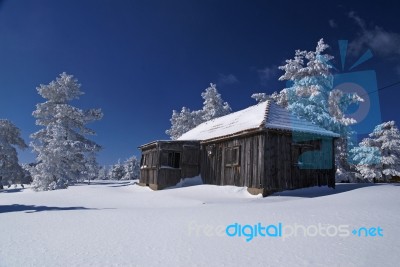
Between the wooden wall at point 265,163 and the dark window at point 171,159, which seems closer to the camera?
the wooden wall at point 265,163

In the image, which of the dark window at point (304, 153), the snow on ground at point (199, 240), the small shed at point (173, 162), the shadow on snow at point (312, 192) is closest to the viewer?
the snow on ground at point (199, 240)

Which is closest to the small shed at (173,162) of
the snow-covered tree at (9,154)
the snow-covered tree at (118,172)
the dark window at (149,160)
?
the dark window at (149,160)

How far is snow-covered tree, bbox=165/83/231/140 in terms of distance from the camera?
141 ft

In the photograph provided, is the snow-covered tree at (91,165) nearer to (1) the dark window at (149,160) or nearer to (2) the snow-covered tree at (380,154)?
(1) the dark window at (149,160)

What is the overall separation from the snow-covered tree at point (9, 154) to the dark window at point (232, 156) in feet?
88.2

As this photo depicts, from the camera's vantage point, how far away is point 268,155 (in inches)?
593

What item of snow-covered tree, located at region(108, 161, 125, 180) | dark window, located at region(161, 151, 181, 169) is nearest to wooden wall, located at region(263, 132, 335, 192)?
dark window, located at region(161, 151, 181, 169)

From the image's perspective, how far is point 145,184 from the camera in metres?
23.7

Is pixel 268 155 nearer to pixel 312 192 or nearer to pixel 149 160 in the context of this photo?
pixel 312 192

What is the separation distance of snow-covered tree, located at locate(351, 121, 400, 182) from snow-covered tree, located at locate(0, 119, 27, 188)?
34330 millimetres

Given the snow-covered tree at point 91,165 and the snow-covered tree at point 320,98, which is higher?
the snow-covered tree at point 320,98

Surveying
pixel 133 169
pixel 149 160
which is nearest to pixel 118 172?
pixel 133 169

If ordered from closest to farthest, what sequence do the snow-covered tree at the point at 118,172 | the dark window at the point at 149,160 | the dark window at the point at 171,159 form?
the dark window at the point at 171,159 < the dark window at the point at 149,160 < the snow-covered tree at the point at 118,172

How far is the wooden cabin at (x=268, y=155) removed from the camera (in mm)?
15078
